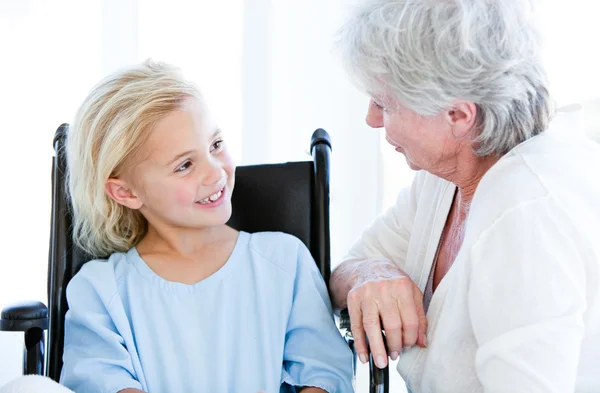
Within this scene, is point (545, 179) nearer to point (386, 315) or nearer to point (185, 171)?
point (386, 315)

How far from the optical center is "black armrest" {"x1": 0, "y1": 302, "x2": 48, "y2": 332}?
4.88ft

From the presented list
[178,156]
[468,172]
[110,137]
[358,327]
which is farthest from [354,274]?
[110,137]

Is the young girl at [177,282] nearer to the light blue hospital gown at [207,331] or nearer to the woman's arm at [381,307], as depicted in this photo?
the light blue hospital gown at [207,331]

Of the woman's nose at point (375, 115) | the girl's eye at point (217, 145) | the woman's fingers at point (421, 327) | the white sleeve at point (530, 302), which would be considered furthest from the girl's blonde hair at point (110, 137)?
the white sleeve at point (530, 302)

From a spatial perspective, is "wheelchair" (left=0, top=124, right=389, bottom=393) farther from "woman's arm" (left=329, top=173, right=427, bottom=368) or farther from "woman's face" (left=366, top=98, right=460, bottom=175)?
"woman's face" (left=366, top=98, right=460, bottom=175)

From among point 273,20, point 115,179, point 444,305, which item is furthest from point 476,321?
point 273,20

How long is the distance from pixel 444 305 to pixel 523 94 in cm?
37

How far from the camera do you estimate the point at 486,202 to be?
1.24 meters

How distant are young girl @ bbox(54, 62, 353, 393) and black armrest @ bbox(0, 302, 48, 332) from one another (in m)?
0.06

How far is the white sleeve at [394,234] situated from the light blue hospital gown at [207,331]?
16cm

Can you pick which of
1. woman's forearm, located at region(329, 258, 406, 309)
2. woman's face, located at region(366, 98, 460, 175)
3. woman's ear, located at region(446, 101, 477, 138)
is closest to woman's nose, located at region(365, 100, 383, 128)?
woman's face, located at region(366, 98, 460, 175)

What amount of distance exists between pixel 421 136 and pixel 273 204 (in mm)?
526

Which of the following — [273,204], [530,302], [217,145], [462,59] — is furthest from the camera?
[273,204]

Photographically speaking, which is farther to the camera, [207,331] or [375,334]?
[207,331]
